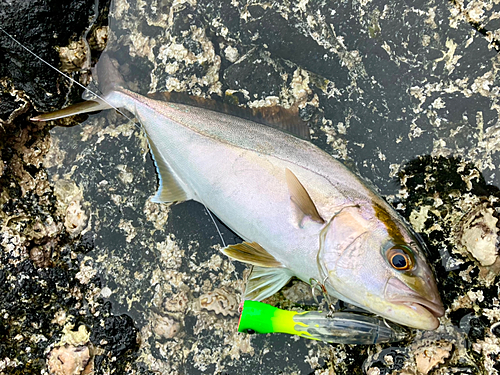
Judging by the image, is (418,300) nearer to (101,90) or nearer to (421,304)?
(421,304)

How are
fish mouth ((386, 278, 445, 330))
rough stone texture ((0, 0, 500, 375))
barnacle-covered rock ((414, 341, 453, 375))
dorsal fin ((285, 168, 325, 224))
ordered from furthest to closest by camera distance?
rough stone texture ((0, 0, 500, 375)) → barnacle-covered rock ((414, 341, 453, 375)) → dorsal fin ((285, 168, 325, 224)) → fish mouth ((386, 278, 445, 330))

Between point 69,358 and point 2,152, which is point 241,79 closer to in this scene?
point 2,152

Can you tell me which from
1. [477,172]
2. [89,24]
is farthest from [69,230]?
[477,172]

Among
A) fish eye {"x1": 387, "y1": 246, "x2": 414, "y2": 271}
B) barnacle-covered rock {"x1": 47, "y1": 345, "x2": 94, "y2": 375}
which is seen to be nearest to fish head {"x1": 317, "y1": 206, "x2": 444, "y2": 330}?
fish eye {"x1": 387, "y1": 246, "x2": 414, "y2": 271}

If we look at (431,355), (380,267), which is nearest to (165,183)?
(380,267)

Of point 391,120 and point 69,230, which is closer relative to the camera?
point 391,120

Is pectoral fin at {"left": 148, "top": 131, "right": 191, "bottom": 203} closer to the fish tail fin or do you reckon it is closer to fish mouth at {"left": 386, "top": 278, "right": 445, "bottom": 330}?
the fish tail fin
